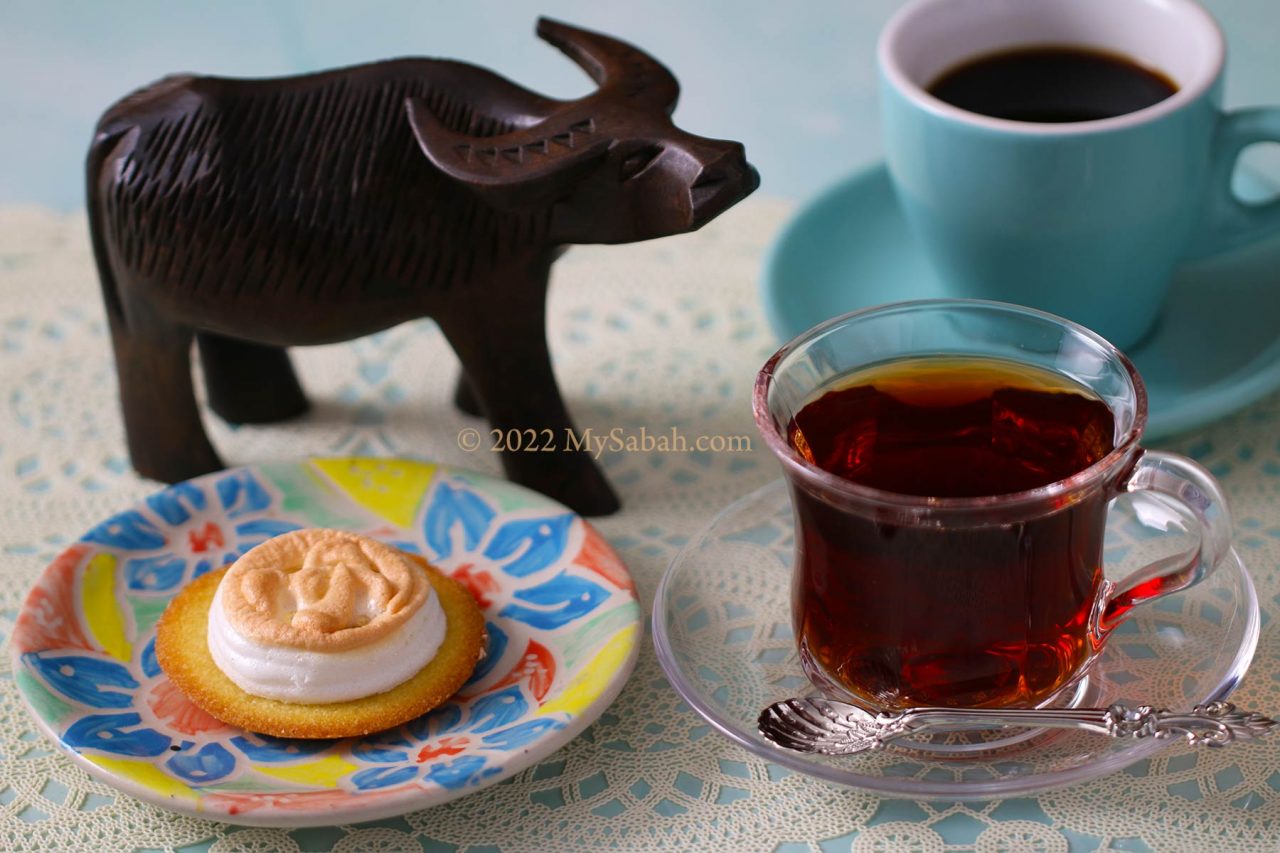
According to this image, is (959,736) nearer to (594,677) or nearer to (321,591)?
(594,677)

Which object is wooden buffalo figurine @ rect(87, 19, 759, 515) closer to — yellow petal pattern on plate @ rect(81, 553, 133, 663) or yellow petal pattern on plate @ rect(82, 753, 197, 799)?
yellow petal pattern on plate @ rect(81, 553, 133, 663)

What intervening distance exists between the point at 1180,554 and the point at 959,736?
14cm

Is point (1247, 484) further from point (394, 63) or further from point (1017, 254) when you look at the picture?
point (394, 63)

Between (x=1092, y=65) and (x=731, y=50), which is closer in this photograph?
(x=1092, y=65)

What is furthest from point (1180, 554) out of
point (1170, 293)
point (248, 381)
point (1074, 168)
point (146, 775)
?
point (248, 381)

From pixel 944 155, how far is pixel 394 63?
339 millimetres

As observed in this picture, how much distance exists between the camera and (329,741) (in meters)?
0.74

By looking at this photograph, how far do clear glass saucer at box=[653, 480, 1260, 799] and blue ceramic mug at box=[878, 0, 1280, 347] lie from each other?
18cm

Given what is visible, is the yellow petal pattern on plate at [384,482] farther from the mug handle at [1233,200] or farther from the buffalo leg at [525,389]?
the mug handle at [1233,200]

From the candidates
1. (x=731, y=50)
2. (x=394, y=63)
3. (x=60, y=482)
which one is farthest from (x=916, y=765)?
(x=731, y=50)

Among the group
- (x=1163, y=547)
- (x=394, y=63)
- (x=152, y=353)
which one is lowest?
(x=1163, y=547)

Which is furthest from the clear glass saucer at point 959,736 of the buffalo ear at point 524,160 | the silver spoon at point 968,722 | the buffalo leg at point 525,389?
the buffalo ear at point 524,160

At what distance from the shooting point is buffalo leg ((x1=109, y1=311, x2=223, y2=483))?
928mm

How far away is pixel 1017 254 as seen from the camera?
95 centimetres
